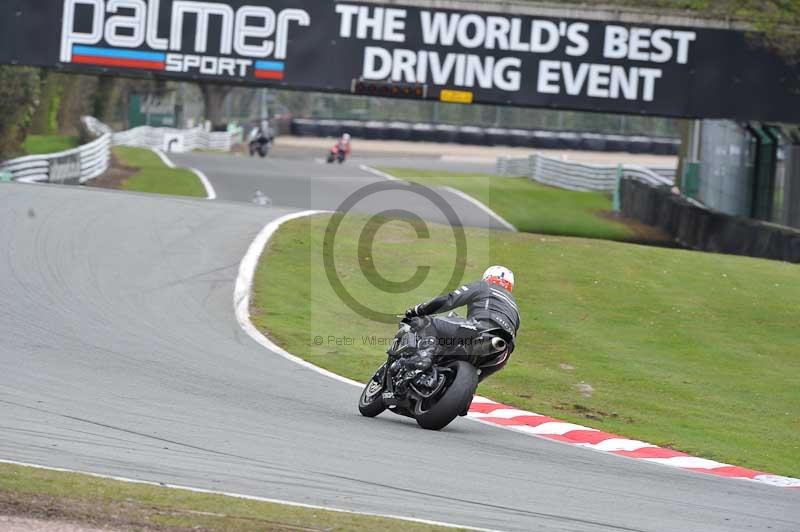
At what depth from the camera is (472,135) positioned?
72.7 meters

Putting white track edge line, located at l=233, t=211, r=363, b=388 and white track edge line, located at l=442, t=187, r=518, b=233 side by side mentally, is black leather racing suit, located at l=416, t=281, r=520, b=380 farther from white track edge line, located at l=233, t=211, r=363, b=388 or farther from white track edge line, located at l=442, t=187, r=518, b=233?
white track edge line, located at l=442, t=187, r=518, b=233

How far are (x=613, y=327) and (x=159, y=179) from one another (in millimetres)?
22037

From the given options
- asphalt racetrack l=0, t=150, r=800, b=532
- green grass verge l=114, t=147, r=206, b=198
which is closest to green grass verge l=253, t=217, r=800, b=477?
asphalt racetrack l=0, t=150, r=800, b=532

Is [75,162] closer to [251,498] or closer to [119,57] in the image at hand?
[119,57]

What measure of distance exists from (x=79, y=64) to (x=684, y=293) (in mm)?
15959

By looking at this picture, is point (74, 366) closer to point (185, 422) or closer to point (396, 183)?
point (185, 422)

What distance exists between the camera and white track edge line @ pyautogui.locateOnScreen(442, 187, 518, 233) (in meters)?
29.8

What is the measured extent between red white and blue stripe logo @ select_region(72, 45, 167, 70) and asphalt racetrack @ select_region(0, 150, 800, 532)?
12.3m

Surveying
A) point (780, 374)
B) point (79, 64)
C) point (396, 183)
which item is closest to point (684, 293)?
point (780, 374)

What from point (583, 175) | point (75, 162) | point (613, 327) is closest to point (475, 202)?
point (583, 175)

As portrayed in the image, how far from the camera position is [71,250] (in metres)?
15.9

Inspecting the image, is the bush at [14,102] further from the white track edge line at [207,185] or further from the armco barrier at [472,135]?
the armco barrier at [472,135]

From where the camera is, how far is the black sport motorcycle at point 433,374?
30.6 ft

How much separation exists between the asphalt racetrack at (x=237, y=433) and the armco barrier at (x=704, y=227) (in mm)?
12469
